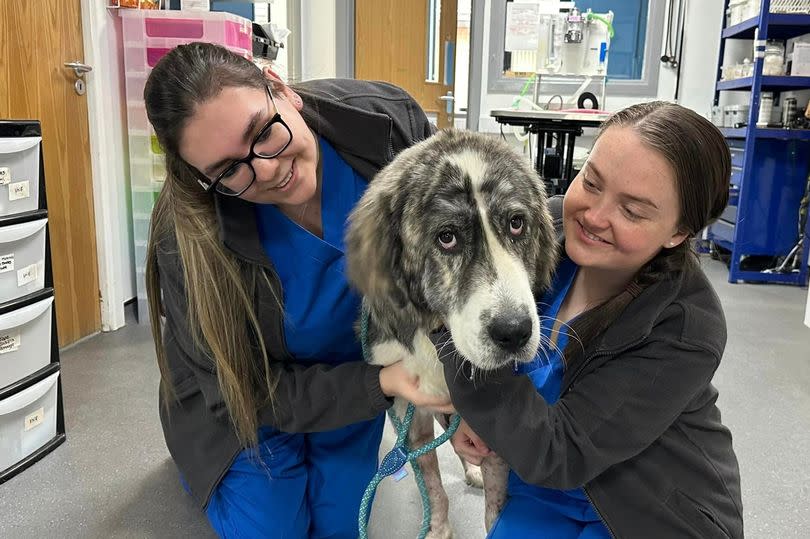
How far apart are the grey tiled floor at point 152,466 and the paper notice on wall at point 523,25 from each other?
288 cm

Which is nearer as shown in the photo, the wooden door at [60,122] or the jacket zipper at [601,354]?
the jacket zipper at [601,354]

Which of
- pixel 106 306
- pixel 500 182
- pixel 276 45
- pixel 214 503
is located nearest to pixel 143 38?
pixel 276 45

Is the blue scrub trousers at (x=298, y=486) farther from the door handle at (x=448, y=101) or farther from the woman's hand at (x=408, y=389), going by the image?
the door handle at (x=448, y=101)

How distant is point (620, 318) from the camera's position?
1141mm

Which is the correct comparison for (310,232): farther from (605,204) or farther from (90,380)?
(90,380)

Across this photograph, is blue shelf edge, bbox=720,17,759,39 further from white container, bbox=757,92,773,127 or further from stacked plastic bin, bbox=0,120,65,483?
stacked plastic bin, bbox=0,120,65,483

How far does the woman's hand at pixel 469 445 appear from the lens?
1.30m

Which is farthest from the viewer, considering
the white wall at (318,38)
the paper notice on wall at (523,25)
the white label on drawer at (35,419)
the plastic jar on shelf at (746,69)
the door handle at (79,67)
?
the white wall at (318,38)

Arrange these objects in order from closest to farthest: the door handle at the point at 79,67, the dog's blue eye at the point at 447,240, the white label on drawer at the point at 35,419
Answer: the dog's blue eye at the point at 447,240 → the white label on drawer at the point at 35,419 → the door handle at the point at 79,67

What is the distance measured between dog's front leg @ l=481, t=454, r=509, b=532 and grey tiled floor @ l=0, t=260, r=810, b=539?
0.84ft

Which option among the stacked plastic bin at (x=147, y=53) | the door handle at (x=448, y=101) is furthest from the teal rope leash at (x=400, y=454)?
the door handle at (x=448, y=101)

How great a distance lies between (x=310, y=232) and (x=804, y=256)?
415cm

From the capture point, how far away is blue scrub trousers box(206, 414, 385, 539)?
61.4 inches

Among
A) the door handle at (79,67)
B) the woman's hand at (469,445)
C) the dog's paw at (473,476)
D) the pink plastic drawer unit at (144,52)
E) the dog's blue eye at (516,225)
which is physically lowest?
the dog's paw at (473,476)
